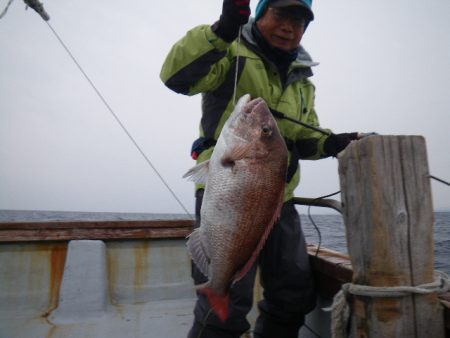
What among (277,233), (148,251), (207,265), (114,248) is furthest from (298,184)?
(114,248)

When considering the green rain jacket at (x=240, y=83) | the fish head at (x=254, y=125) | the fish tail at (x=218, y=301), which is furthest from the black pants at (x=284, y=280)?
the fish head at (x=254, y=125)

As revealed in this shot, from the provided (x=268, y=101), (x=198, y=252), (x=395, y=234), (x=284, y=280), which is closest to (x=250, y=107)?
(x=268, y=101)

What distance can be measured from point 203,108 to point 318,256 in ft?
5.51

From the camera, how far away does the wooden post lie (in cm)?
153

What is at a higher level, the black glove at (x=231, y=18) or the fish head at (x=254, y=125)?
the black glove at (x=231, y=18)

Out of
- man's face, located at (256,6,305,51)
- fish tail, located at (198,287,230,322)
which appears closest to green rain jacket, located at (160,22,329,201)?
man's face, located at (256,6,305,51)

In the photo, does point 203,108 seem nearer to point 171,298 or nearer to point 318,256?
point 318,256

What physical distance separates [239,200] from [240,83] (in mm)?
1082

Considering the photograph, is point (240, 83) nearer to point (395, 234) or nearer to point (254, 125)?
point (254, 125)

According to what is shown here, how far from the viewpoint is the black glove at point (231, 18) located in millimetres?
1942

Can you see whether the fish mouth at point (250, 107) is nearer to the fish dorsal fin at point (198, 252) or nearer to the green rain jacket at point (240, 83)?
the green rain jacket at point (240, 83)

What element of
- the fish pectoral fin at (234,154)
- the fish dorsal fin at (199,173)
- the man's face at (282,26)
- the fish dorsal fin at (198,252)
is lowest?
the fish dorsal fin at (198,252)

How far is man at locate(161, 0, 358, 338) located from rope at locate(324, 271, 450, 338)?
30.7 inches

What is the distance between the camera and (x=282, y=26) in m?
2.58
